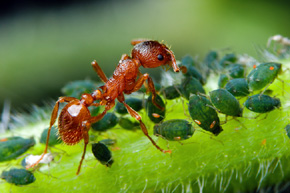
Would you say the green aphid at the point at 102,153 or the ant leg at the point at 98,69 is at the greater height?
the ant leg at the point at 98,69

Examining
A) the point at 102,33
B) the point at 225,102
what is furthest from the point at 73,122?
the point at 102,33

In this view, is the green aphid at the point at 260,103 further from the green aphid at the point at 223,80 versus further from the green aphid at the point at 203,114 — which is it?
the green aphid at the point at 223,80

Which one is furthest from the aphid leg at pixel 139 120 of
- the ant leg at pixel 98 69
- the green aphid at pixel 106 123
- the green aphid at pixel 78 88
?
the green aphid at pixel 78 88

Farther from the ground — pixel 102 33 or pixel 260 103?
pixel 102 33

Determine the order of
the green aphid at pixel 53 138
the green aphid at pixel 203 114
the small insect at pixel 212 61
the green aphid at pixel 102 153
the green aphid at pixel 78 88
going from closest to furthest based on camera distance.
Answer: the green aphid at pixel 203 114 < the green aphid at pixel 102 153 < the green aphid at pixel 53 138 < the small insect at pixel 212 61 < the green aphid at pixel 78 88

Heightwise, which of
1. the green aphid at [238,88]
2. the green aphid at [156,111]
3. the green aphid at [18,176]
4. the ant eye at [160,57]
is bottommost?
the green aphid at [18,176]

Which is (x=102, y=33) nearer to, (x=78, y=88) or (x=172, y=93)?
(x=78, y=88)

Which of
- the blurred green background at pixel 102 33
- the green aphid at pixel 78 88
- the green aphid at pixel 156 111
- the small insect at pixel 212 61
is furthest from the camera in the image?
the blurred green background at pixel 102 33

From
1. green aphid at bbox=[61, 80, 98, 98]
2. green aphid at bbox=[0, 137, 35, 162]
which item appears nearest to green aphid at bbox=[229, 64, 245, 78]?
green aphid at bbox=[61, 80, 98, 98]
